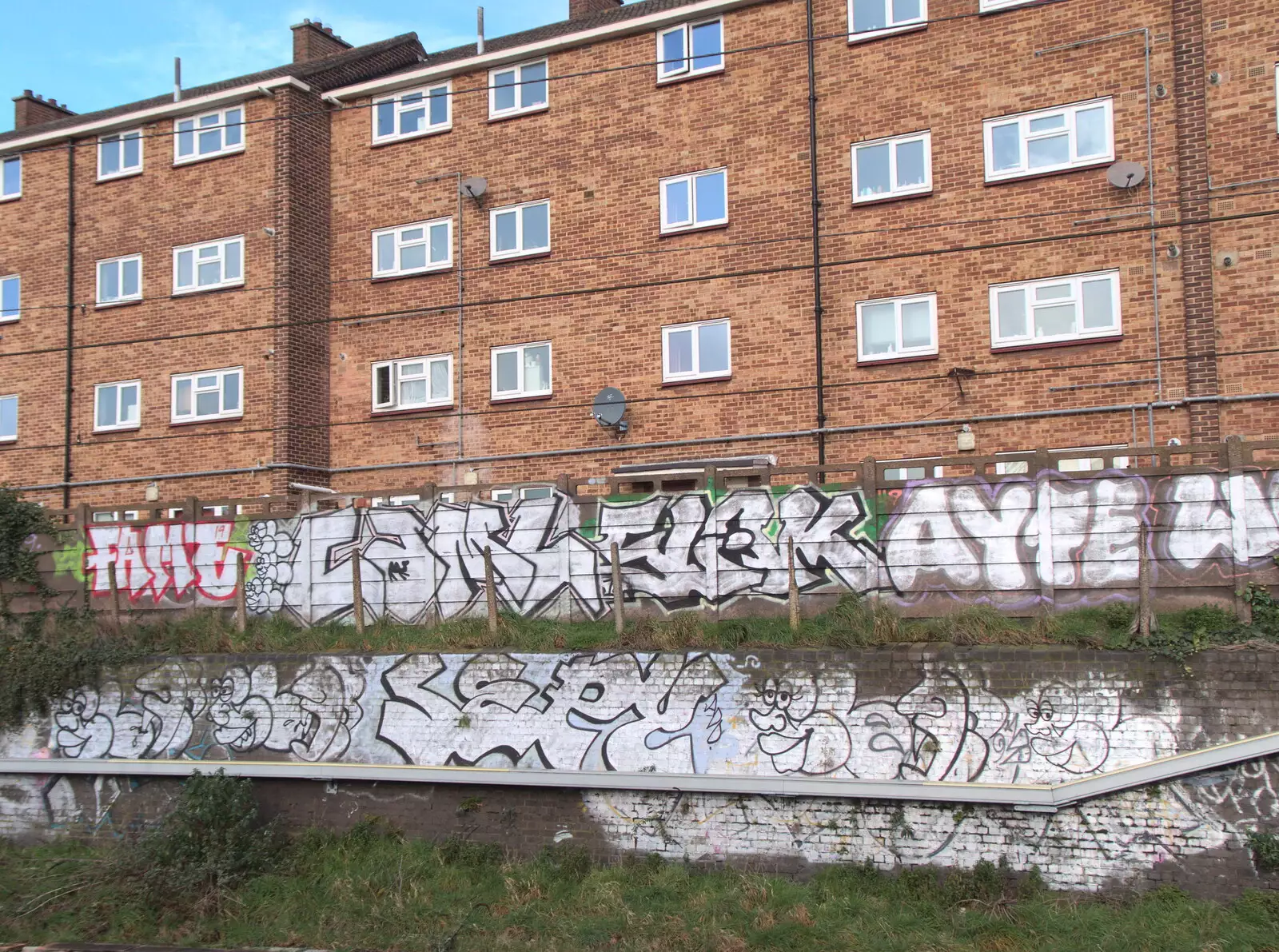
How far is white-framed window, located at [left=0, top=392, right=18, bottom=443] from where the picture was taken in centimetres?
2497

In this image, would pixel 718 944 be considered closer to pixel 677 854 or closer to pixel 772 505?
pixel 677 854

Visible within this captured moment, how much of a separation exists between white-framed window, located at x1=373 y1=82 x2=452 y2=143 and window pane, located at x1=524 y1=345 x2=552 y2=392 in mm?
4970

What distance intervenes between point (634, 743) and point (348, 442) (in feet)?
40.7

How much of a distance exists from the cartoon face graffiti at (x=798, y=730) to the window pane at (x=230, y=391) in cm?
1472

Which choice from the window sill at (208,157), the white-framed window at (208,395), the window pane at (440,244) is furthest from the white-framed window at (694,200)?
the white-framed window at (208,395)

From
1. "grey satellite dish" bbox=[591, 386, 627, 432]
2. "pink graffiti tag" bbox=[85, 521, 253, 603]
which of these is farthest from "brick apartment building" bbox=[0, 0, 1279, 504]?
"pink graffiti tag" bbox=[85, 521, 253, 603]

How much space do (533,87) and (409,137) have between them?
2.77m

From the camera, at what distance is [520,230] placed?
2175 cm

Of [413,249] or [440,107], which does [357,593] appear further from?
[440,107]

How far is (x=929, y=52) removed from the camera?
18.9 m

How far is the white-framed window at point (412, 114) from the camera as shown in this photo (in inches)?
889

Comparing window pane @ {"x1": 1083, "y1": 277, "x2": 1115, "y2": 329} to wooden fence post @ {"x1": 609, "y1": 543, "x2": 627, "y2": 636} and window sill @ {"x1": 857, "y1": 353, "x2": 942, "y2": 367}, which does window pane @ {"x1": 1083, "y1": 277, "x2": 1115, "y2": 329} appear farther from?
wooden fence post @ {"x1": 609, "y1": 543, "x2": 627, "y2": 636}

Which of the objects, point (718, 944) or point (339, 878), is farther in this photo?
point (339, 878)

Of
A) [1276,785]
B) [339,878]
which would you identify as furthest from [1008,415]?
[339,878]
